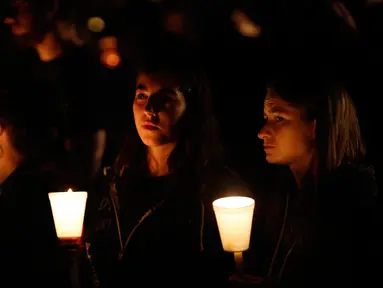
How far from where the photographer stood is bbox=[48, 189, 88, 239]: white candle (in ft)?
9.93

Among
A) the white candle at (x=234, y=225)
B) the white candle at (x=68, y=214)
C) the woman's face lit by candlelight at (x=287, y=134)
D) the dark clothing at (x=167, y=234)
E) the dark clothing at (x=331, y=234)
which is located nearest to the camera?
the white candle at (x=234, y=225)

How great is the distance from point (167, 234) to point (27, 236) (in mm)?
1142

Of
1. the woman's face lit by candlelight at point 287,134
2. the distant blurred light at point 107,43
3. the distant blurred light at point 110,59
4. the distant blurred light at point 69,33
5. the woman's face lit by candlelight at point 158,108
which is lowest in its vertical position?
the woman's face lit by candlelight at point 287,134

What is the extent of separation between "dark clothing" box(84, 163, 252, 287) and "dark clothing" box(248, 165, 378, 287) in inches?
18.6

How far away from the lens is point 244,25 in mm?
4051

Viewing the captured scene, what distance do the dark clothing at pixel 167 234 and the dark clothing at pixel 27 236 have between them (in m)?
0.39

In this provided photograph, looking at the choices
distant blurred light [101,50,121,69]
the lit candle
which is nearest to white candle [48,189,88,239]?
the lit candle

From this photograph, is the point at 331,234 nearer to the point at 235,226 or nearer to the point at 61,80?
the point at 235,226

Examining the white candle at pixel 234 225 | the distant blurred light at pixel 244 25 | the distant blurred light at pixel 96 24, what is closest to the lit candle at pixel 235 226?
the white candle at pixel 234 225

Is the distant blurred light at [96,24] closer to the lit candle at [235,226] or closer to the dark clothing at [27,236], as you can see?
the dark clothing at [27,236]

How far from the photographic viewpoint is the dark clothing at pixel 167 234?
12.0 feet

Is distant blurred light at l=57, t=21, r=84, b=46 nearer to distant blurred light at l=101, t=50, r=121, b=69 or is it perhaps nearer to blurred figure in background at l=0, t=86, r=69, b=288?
distant blurred light at l=101, t=50, r=121, b=69

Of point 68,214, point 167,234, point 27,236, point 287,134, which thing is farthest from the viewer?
point 27,236

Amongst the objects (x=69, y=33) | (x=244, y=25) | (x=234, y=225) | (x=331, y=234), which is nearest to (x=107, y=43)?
(x=69, y=33)
